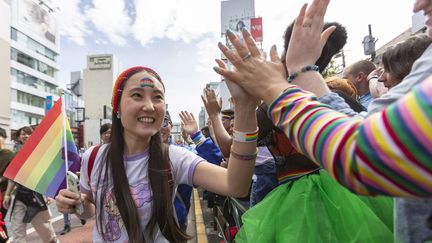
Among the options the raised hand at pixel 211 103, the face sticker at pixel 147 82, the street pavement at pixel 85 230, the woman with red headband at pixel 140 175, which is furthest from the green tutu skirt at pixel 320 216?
the street pavement at pixel 85 230

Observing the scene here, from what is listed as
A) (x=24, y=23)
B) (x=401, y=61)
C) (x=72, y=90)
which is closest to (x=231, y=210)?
(x=401, y=61)

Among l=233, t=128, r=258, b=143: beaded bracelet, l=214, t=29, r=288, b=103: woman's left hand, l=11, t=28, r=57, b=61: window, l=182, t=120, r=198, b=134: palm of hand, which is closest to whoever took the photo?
l=214, t=29, r=288, b=103: woman's left hand

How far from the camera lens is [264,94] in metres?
0.93

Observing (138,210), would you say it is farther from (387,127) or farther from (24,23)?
(24,23)

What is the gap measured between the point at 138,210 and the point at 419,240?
1296 millimetres

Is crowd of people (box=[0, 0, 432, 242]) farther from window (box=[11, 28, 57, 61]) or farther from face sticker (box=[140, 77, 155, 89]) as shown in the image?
window (box=[11, 28, 57, 61])

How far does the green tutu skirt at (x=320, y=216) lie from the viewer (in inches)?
46.4

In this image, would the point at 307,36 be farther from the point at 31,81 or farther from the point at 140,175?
the point at 31,81

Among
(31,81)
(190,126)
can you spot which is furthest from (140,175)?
(31,81)

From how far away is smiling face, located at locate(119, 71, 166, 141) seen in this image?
1.79 m

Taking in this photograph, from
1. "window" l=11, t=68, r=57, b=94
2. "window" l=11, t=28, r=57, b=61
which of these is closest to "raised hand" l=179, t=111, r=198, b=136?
"window" l=11, t=68, r=57, b=94

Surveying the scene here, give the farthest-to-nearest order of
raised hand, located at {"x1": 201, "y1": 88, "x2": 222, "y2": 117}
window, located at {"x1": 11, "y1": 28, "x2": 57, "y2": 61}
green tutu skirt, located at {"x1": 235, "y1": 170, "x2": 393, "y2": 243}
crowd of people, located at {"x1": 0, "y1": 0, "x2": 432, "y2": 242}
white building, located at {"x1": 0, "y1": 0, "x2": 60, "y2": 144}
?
window, located at {"x1": 11, "y1": 28, "x2": 57, "y2": 61}
white building, located at {"x1": 0, "y1": 0, "x2": 60, "y2": 144}
raised hand, located at {"x1": 201, "y1": 88, "x2": 222, "y2": 117}
green tutu skirt, located at {"x1": 235, "y1": 170, "x2": 393, "y2": 243}
crowd of people, located at {"x1": 0, "y1": 0, "x2": 432, "y2": 242}

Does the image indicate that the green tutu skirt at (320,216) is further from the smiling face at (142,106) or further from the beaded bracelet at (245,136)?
the smiling face at (142,106)

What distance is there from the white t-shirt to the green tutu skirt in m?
0.55
